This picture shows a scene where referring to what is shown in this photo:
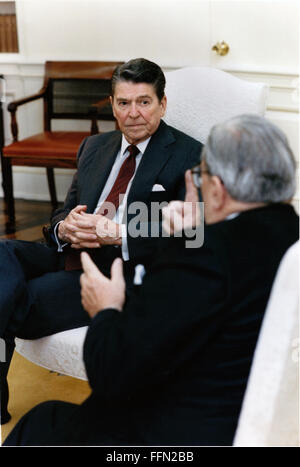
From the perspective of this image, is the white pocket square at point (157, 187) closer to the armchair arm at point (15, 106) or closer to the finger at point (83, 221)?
the finger at point (83, 221)

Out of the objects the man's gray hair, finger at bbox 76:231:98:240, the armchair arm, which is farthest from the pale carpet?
the armchair arm

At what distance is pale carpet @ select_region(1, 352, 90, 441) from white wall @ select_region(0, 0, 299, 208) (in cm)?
214

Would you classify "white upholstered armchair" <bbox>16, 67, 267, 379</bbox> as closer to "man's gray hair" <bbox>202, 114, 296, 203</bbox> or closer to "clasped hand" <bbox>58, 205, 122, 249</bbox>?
"clasped hand" <bbox>58, 205, 122, 249</bbox>

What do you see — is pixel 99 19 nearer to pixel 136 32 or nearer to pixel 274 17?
pixel 136 32

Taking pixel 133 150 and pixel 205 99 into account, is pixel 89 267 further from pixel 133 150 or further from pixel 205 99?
pixel 205 99

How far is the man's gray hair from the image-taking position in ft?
3.99

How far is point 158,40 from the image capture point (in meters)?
4.20

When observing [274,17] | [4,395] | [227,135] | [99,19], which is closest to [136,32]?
[99,19]

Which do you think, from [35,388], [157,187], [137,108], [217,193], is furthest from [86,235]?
[217,193]

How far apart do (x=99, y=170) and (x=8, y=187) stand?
6.65 ft

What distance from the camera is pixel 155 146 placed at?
7.73 feet

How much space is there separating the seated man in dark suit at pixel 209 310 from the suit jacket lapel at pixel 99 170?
108 cm

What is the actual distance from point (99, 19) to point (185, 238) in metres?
3.39
